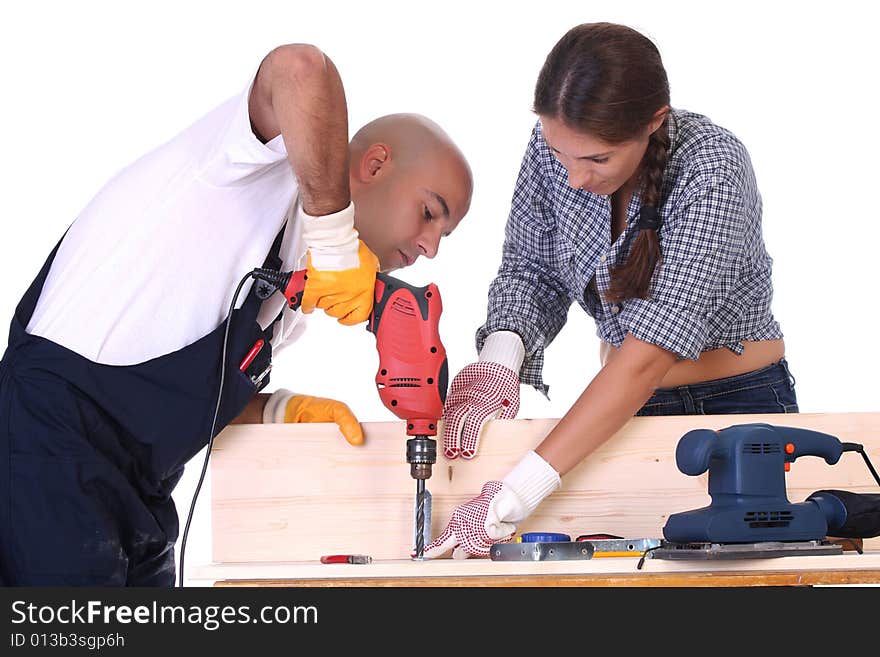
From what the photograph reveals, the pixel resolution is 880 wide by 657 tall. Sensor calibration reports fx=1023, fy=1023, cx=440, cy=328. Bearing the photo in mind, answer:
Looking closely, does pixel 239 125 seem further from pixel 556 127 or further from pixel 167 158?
pixel 556 127

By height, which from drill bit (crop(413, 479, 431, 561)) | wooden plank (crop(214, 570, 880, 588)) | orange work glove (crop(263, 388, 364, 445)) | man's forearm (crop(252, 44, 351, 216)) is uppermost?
man's forearm (crop(252, 44, 351, 216))

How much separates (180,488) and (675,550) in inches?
77.4

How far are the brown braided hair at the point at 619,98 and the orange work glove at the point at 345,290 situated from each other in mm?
436

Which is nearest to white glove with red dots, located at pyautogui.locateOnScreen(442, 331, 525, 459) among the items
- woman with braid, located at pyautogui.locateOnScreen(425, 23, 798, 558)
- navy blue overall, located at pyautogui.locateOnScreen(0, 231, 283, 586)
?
woman with braid, located at pyautogui.locateOnScreen(425, 23, 798, 558)

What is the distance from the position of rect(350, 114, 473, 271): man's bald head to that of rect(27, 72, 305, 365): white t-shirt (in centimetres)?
27

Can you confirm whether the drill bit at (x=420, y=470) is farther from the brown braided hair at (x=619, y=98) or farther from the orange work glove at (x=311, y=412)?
the brown braided hair at (x=619, y=98)

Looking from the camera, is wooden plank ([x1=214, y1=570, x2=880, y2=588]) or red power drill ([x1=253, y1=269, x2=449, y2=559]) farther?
red power drill ([x1=253, y1=269, x2=449, y2=559])

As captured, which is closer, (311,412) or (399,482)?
(399,482)

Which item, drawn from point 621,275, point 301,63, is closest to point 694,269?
point 621,275

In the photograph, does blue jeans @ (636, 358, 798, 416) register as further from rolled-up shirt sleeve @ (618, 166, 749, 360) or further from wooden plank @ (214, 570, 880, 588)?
wooden plank @ (214, 570, 880, 588)

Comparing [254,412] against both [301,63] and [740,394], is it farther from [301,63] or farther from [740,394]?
[740,394]

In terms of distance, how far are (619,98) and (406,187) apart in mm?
463

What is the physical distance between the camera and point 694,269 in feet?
5.71

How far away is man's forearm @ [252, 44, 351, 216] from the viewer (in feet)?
5.08
